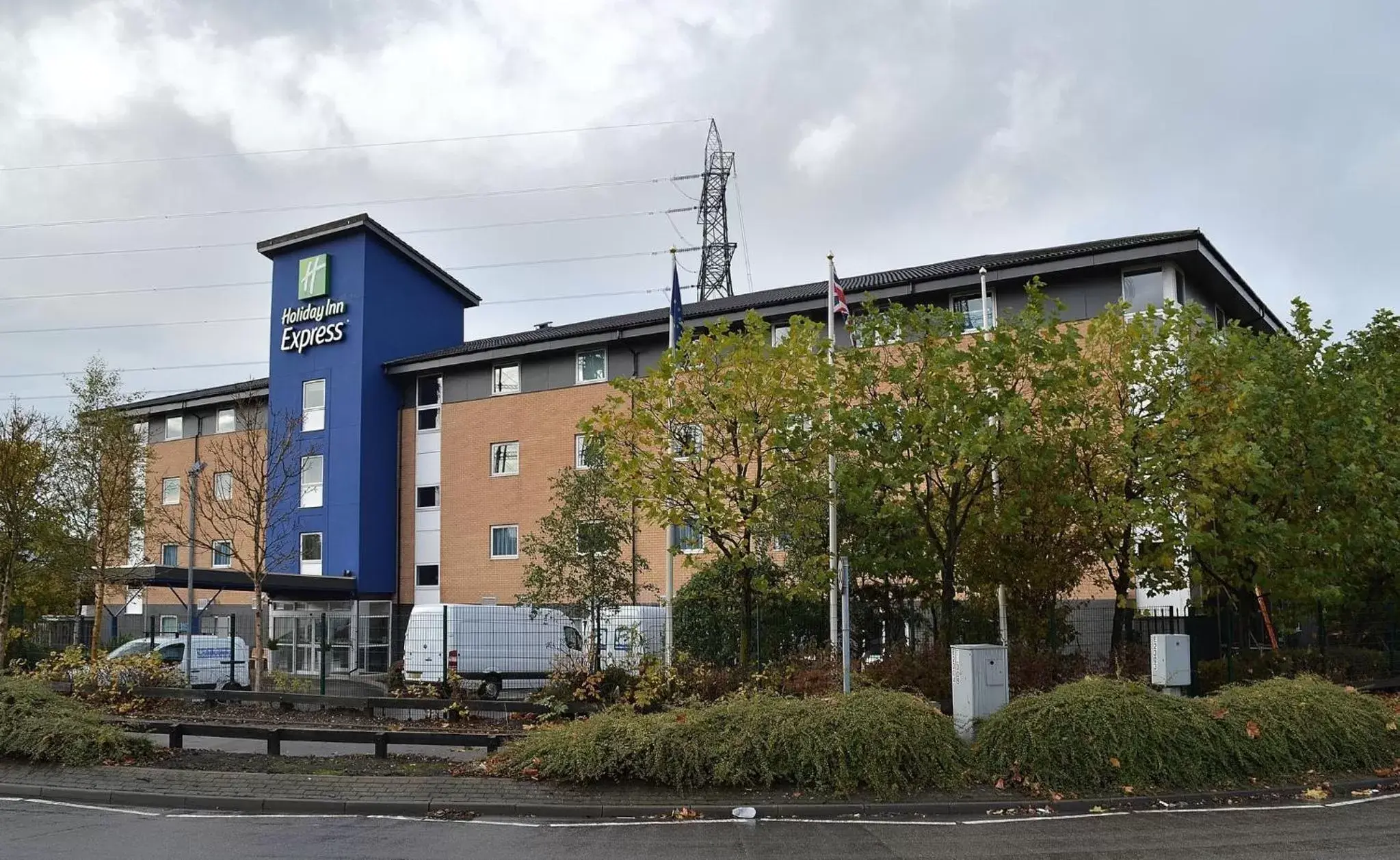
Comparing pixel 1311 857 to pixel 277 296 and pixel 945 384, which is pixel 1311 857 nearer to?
pixel 945 384

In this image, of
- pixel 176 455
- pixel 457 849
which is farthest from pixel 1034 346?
pixel 176 455

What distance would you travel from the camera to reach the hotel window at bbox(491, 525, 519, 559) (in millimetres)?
37594

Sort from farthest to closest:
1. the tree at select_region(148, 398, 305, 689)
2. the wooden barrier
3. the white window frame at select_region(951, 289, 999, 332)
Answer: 1. the tree at select_region(148, 398, 305, 689)
2. the white window frame at select_region(951, 289, 999, 332)
3. the wooden barrier

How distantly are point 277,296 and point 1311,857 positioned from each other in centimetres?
4117

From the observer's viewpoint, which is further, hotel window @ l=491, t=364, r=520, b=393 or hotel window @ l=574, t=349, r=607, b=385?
hotel window @ l=491, t=364, r=520, b=393

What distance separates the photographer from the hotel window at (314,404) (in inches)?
1604

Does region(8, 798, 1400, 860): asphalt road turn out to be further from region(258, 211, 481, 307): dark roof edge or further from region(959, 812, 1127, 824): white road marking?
region(258, 211, 481, 307): dark roof edge

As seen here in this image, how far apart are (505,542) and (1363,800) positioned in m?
29.7

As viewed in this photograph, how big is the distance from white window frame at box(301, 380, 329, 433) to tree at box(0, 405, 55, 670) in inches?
645

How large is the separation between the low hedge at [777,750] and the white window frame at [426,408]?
29.4 meters

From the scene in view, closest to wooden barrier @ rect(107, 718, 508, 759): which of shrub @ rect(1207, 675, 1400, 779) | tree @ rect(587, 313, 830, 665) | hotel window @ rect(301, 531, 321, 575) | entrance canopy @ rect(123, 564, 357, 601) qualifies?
tree @ rect(587, 313, 830, 665)

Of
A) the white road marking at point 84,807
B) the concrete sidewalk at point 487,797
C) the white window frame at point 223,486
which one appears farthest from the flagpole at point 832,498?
the white window frame at point 223,486

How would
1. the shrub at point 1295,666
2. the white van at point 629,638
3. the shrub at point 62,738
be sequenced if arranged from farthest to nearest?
the shrub at point 1295,666 → the white van at point 629,638 → the shrub at point 62,738

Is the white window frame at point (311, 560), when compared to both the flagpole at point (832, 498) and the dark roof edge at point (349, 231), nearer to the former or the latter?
the dark roof edge at point (349, 231)
